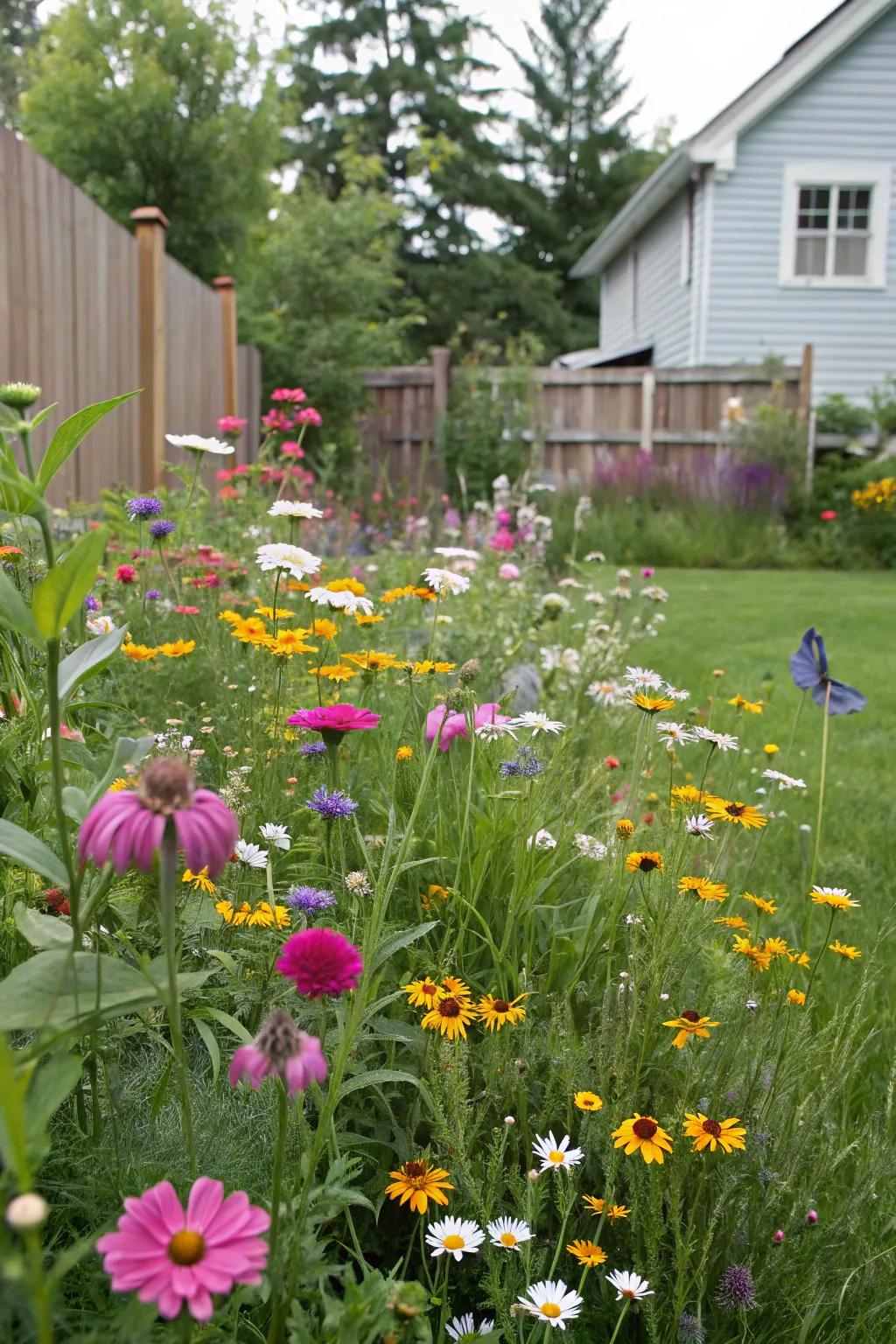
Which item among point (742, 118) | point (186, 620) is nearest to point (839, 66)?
point (742, 118)

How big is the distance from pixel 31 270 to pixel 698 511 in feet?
22.7

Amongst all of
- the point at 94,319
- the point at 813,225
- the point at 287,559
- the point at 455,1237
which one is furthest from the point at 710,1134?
the point at 813,225

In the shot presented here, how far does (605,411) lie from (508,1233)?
37.9ft

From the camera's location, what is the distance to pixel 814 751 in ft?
13.3

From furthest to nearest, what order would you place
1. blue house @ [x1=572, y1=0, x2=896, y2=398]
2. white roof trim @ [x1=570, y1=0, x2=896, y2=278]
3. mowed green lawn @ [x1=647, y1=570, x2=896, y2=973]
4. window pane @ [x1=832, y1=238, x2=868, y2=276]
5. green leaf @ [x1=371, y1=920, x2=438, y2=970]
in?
window pane @ [x1=832, y1=238, x2=868, y2=276], blue house @ [x1=572, y1=0, x2=896, y2=398], white roof trim @ [x1=570, y1=0, x2=896, y2=278], mowed green lawn @ [x1=647, y1=570, x2=896, y2=973], green leaf @ [x1=371, y1=920, x2=438, y2=970]

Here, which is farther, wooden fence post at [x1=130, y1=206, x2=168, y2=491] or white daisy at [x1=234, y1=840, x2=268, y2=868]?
wooden fence post at [x1=130, y1=206, x2=168, y2=491]

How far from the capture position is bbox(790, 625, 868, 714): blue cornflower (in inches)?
80.2

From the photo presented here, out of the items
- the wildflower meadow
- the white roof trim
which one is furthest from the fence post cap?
the white roof trim

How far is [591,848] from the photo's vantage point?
1848 mm

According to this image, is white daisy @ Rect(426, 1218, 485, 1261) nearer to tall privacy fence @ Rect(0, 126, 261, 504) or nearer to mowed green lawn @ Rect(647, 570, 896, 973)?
mowed green lawn @ Rect(647, 570, 896, 973)

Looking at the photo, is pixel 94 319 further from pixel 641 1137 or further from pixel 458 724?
pixel 641 1137

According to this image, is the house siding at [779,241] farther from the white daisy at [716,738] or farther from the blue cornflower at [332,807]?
the blue cornflower at [332,807]

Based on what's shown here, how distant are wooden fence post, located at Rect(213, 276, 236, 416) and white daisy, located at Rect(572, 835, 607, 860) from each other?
803cm

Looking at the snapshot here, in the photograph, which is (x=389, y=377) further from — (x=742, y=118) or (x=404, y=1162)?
(x=404, y=1162)
